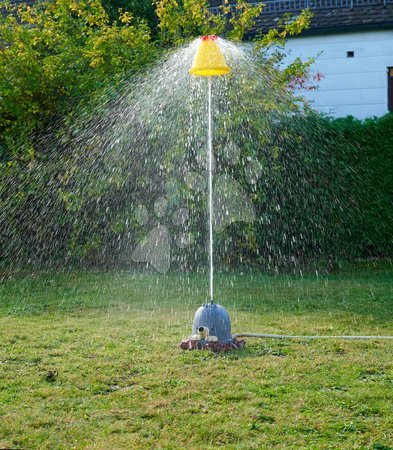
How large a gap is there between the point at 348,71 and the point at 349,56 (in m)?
0.28

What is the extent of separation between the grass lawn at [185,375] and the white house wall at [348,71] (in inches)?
274

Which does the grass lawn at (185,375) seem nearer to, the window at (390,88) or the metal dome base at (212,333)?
the metal dome base at (212,333)

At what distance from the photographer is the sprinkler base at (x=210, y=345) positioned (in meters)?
5.66

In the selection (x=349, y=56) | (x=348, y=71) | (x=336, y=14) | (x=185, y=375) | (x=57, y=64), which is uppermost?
(x=336, y=14)

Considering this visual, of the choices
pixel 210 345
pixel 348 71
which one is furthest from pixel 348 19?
pixel 210 345

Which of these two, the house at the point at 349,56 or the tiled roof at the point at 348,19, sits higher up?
the tiled roof at the point at 348,19

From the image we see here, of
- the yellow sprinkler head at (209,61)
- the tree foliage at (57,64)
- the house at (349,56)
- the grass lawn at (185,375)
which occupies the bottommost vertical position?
the grass lawn at (185,375)

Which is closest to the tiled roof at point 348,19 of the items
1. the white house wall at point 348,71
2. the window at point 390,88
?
the white house wall at point 348,71

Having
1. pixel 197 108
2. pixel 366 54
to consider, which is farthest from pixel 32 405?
pixel 366 54

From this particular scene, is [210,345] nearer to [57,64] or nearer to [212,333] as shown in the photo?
[212,333]

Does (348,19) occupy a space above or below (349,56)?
above

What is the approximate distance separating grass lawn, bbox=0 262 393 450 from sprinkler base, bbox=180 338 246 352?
0.32 feet

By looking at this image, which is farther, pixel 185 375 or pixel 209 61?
pixel 209 61

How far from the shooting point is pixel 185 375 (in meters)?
5.02
